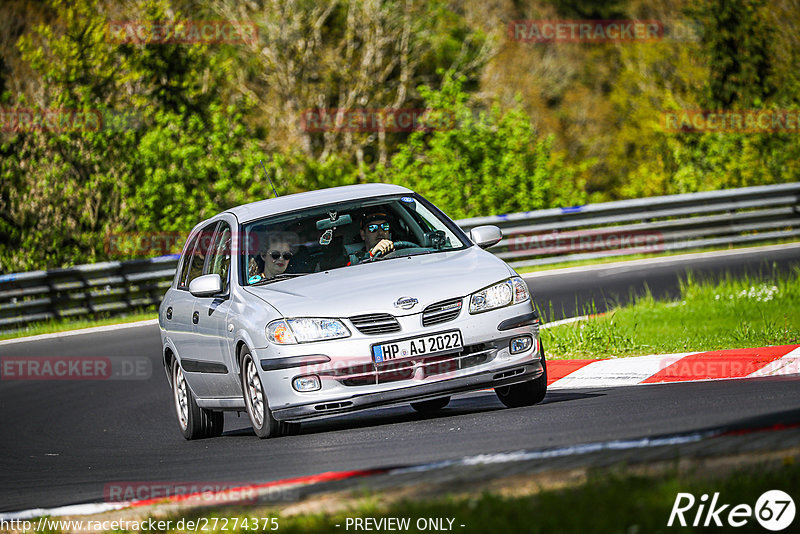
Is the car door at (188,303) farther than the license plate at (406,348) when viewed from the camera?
Yes

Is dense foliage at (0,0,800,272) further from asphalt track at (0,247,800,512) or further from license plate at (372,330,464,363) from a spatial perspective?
license plate at (372,330,464,363)

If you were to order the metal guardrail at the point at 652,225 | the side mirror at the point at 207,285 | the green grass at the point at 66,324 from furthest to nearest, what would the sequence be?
the metal guardrail at the point at 652,225, the green grass at the point at 66,324, the side mirror at the point at 207,285

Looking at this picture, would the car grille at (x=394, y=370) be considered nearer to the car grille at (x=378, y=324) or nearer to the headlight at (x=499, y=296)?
the car grille at (x=378, y=324)

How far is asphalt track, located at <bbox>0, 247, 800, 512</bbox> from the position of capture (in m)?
6.44

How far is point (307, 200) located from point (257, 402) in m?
1.76

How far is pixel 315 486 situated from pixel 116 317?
14.2 m

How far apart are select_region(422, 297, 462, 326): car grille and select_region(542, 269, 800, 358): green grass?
3.19 m

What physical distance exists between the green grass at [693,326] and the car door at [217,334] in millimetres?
3255

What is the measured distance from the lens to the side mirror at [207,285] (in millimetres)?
8461

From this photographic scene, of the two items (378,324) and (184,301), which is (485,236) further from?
(184,301)

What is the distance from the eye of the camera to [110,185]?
80.7 feet

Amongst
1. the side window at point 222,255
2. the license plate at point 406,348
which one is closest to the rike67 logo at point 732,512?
the license plate at point 406,348

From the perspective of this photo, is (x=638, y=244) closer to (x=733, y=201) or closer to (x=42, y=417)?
(x=733, y=201)

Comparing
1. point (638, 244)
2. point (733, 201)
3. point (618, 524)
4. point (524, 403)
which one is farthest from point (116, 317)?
point (618, 524)
